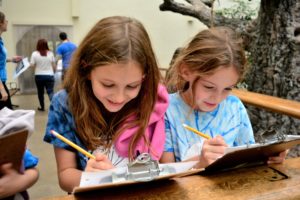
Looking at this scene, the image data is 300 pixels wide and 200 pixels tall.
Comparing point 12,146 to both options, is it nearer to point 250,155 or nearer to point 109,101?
point 109,101

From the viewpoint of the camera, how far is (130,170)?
2.18 feet

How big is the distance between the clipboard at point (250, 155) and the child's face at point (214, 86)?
13.9 inches

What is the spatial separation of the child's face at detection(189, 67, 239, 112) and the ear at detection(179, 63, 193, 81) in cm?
5

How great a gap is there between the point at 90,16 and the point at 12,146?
785 cm

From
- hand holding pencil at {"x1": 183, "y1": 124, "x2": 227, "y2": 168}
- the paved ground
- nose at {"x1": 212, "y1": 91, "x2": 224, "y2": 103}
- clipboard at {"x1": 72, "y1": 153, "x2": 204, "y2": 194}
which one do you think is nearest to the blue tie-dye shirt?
nose at {"x1": 212, "y1": 91, "x2": 224, "y2": 103}

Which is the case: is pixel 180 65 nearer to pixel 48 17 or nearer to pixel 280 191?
pixel 280 191

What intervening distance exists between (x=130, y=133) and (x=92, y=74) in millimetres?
240

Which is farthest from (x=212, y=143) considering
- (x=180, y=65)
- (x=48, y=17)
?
(x=48, y=17)

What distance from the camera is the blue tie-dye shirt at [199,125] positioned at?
1.25 meters

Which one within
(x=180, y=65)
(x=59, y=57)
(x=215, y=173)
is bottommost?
(x=59, y=57)

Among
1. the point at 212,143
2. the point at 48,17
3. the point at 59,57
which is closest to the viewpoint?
the point at 212,143

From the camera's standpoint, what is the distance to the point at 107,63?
1.01m

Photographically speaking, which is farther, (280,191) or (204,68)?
(204,68)

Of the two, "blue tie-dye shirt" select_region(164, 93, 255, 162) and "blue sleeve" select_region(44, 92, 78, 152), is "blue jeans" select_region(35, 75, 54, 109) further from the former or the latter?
"blue sleeve" select_region(44, 92, 78, 152)
